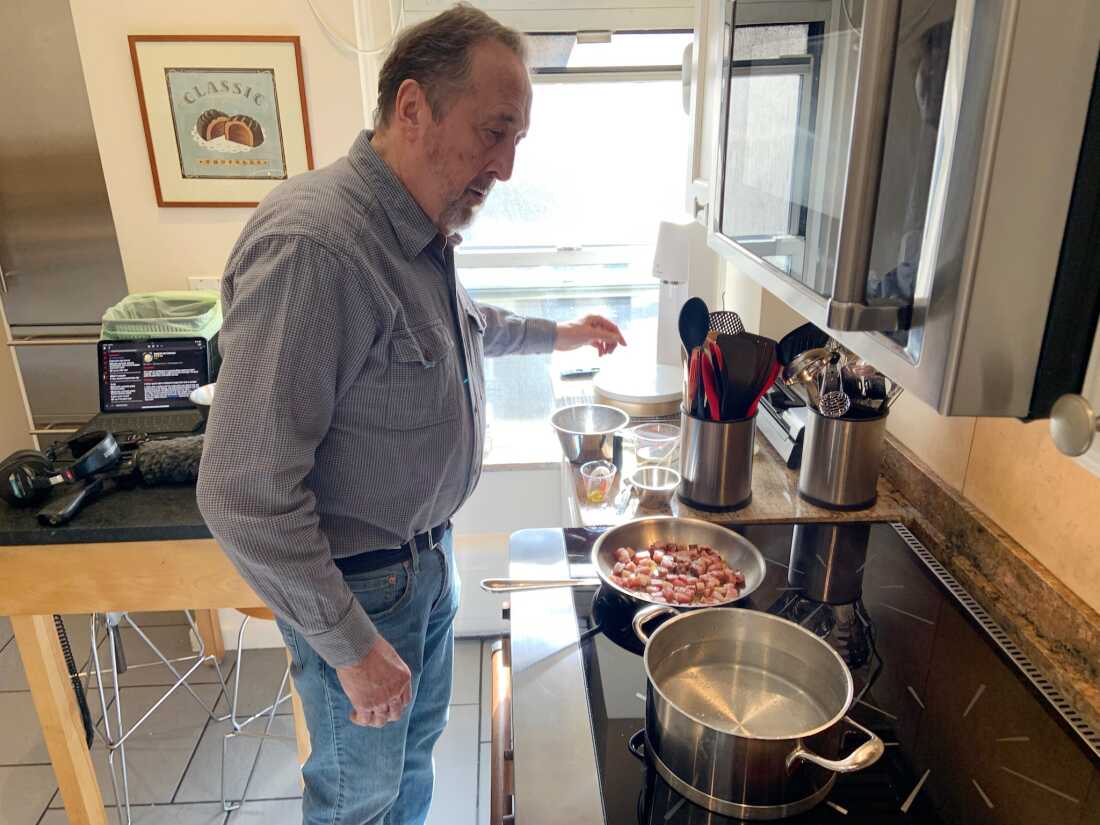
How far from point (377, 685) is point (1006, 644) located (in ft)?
2.80

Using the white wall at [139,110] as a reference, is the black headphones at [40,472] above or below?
below

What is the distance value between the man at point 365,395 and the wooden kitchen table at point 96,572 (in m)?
0.41

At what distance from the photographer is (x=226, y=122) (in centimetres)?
200

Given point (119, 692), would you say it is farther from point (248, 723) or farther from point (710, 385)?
point (710, 385)

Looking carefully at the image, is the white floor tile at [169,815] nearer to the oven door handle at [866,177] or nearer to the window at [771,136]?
the window at [771,136]

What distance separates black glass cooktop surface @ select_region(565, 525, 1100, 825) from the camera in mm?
745

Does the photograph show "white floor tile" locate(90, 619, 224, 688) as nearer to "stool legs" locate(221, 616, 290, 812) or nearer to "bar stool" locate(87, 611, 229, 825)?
"bar stool" locate(87, 611, 229, 825)

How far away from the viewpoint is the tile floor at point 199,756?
6.09ft

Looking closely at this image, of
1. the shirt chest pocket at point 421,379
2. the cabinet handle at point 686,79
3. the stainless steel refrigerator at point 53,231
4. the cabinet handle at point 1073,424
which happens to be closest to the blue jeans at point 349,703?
the shirt chest pocket at point 421,379

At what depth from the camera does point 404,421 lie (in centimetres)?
108

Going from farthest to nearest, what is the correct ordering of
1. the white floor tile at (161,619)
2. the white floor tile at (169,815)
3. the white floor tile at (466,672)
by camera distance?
the white floor tile at (161,619) < the white floor tile at (466,672) < the white floor tile at (169,815)

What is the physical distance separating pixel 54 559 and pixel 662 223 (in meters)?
1.53

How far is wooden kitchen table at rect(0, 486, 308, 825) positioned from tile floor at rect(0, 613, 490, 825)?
0.37 m

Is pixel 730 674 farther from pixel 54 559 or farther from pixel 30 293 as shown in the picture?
pixel 30 293
